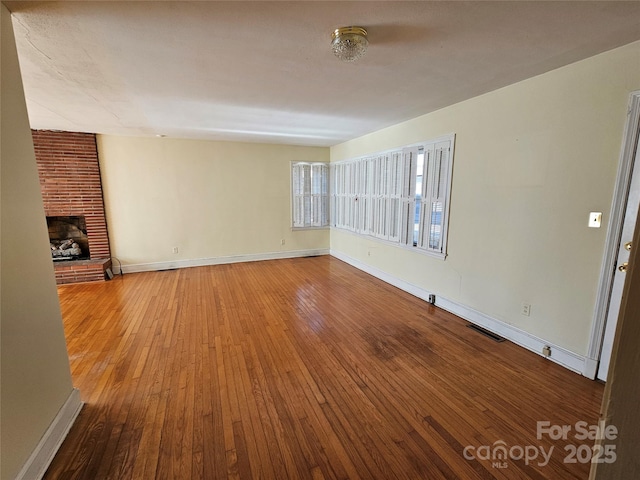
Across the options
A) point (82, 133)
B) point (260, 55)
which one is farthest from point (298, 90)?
point (82, 133)

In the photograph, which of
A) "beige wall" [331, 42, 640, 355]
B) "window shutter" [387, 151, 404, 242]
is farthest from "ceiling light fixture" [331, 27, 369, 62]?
"window shutter" [387, 151, 404, 242]

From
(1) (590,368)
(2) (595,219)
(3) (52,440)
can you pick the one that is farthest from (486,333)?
(3) (52,440)

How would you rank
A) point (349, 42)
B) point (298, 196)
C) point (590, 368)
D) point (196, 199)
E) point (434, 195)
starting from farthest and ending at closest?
point (298, 196) < point (196, 199) < point (434, 195) < point (590, 368) < point (349, 42)

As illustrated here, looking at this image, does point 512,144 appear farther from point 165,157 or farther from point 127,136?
point 127,136

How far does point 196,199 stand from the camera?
5.50 metres

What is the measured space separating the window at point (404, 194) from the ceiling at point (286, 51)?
2.27 feet

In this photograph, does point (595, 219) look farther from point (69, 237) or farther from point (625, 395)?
point (69, 237)

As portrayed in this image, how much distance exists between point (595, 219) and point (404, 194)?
86.8 inches

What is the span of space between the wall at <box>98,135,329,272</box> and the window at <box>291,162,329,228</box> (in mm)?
153

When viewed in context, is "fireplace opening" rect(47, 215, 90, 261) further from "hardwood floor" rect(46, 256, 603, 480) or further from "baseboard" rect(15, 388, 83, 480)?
"baseboard" rect(15, 388, 83, 480)

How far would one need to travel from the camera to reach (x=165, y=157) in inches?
205

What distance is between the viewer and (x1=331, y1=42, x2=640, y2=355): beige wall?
2.13 metres

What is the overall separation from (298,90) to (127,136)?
386 cm

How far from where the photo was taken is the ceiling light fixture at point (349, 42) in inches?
68.0
